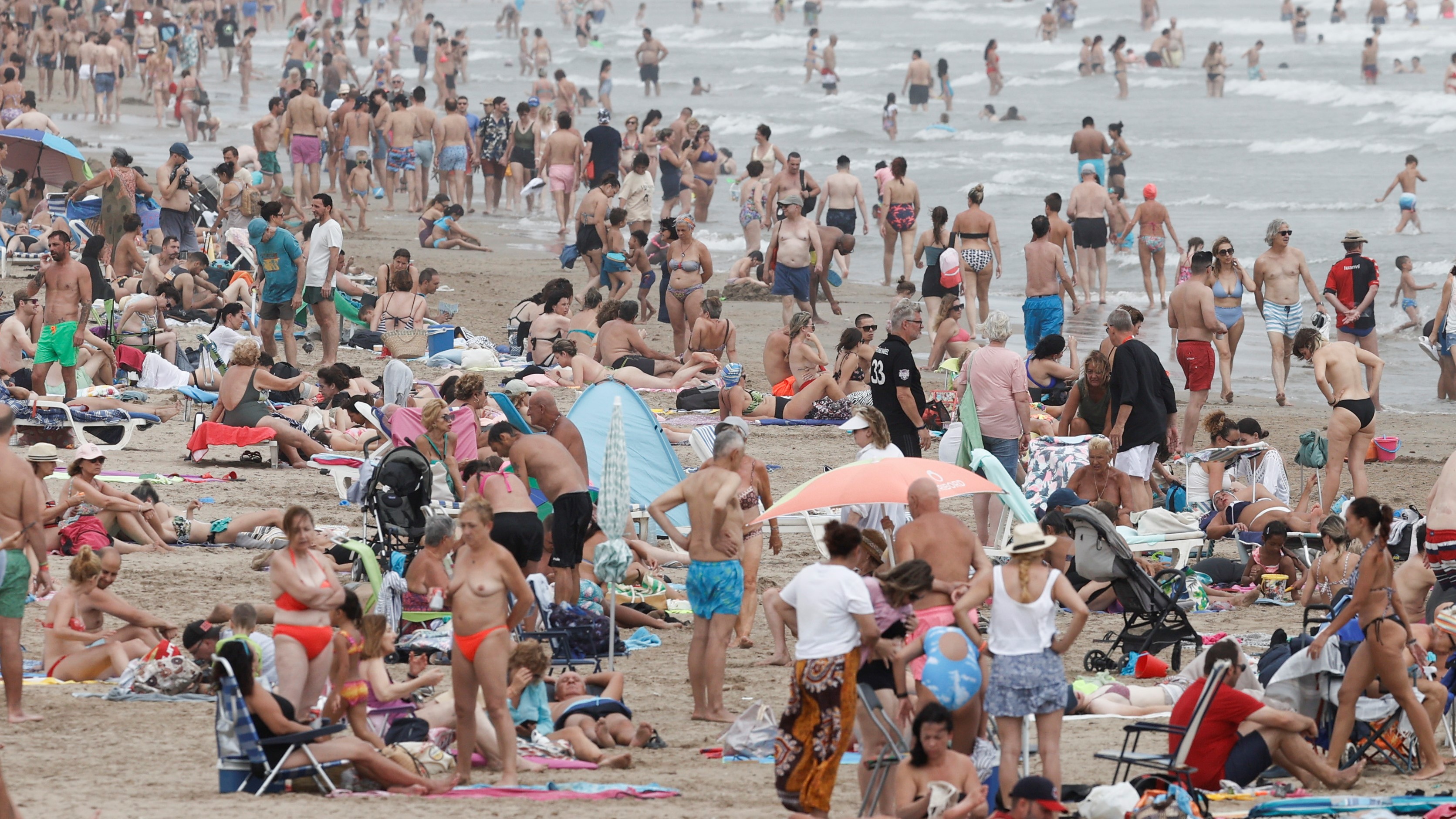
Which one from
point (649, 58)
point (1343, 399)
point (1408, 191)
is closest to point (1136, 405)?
point (1343, 399)

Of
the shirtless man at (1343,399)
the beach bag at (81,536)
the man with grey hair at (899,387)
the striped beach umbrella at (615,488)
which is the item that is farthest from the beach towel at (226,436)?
the shirtless man at (1343,399)

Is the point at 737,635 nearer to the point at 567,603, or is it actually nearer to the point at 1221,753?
the point at 567,603

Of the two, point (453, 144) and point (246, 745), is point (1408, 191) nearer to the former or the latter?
point (453, 144)

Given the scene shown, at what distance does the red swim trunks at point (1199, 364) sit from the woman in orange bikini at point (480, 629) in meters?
7.38

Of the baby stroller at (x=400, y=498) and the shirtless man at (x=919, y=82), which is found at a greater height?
the shirtless man at (x=919, y=82)

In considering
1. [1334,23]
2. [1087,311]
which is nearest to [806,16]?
[1334,23]

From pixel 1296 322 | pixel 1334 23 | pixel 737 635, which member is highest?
pixel 1334 23

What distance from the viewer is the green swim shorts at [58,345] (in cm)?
1230

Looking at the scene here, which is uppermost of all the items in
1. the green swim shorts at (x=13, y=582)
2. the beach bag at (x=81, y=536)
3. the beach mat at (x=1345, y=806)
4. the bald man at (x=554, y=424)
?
the bald man at (x=554, y=424)

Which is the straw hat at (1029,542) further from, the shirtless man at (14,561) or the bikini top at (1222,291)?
the bikini top at (1222,291)

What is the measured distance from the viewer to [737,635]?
8.75 m

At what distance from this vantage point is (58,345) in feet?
40.4

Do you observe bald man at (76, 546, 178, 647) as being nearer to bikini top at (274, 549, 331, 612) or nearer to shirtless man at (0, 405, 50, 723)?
Result: shirtless man at (0, 405, 50, 723)

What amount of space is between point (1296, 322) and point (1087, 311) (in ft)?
Result: 15.6
